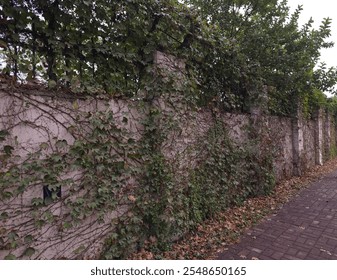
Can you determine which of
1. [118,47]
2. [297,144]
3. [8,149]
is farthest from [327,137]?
[8,149]

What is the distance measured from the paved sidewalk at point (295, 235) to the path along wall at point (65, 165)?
1.21 metres

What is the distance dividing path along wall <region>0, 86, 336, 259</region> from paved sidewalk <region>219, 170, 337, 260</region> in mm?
1210

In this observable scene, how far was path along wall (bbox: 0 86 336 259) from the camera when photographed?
2.09 m

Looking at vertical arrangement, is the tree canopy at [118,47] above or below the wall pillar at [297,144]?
above

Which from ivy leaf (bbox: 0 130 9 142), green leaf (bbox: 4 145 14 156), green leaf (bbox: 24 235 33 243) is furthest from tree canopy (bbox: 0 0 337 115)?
green leaf (bbox: 24 235 33 243)

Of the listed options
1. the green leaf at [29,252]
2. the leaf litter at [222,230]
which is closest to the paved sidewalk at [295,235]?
the leaf litter at [222,230]

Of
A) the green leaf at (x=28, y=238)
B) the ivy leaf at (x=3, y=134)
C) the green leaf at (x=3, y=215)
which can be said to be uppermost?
the ivy leaf at (x=3, y=134)

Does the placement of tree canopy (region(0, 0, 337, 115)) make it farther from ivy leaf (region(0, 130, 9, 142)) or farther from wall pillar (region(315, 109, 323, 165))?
wall pillar (region(315, 109, 323, 165))

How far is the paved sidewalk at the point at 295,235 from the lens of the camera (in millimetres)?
2879

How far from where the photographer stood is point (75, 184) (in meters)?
2.43

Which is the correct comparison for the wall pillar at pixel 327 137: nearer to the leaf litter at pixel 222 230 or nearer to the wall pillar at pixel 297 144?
the wall pillar at pixel 297 144

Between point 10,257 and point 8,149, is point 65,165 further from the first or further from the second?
point 10,257

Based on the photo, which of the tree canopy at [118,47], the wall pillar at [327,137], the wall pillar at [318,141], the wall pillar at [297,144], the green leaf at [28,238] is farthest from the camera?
the wall pillar at [327,137]
